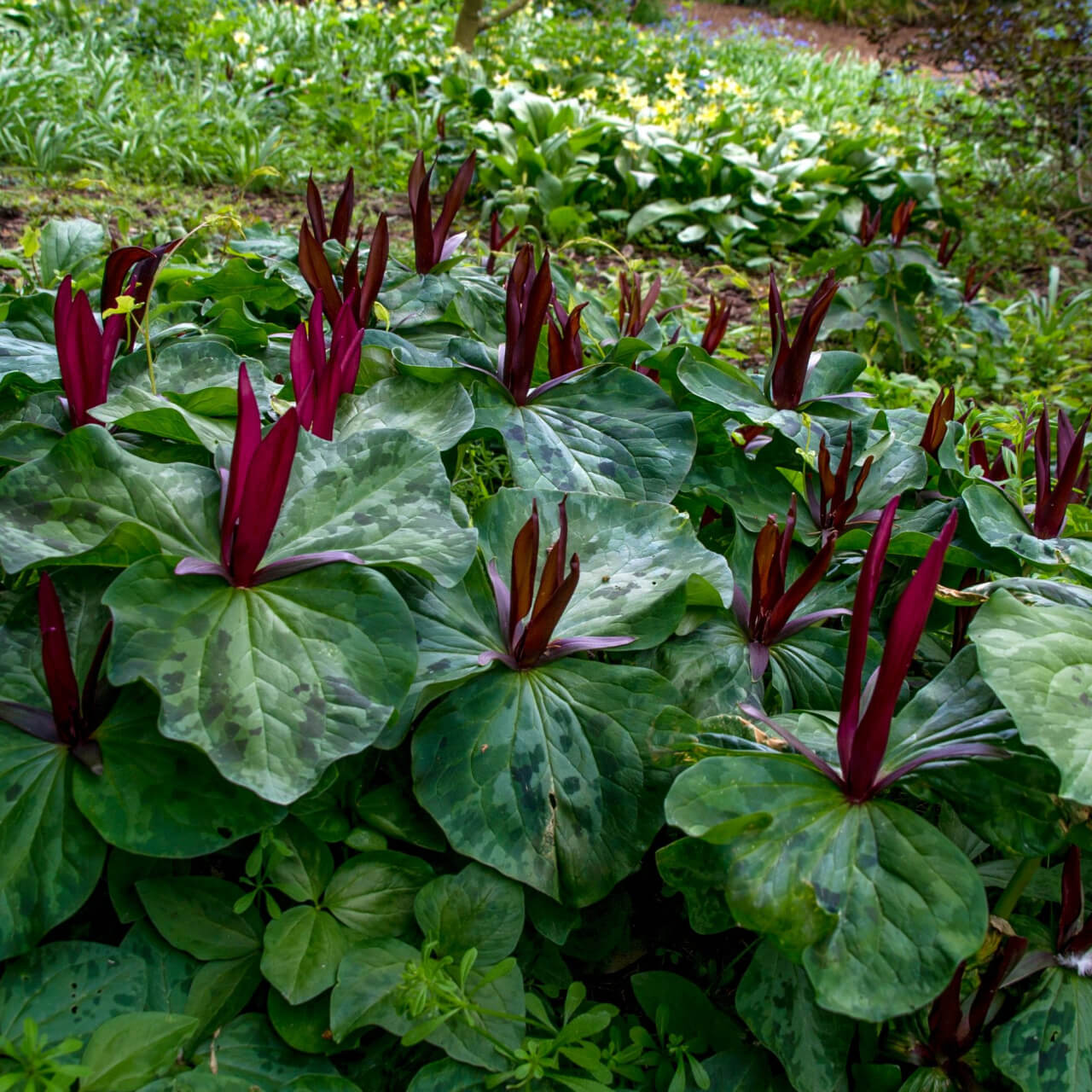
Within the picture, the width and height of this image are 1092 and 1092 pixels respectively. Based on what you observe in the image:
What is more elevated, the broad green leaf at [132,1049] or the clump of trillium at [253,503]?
the clump of trillium at [253,503]

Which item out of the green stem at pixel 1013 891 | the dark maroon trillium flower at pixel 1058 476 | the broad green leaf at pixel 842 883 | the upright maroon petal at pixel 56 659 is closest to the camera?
the broad green leaf at pixel 842 883

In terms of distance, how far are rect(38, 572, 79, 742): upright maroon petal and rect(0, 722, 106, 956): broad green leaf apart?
58 mm

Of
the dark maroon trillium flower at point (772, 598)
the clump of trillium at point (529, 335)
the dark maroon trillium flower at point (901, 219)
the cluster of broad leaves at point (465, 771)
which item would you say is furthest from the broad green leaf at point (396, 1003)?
the dark maroon trillium flower at point (901, 219)

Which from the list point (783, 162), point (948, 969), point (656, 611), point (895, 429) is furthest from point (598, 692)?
point (783, 162)

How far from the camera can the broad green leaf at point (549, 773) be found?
120 cm

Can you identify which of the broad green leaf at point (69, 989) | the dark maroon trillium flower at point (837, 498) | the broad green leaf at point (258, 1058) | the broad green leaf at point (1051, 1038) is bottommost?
the broad green leaf at point (258, 1058)

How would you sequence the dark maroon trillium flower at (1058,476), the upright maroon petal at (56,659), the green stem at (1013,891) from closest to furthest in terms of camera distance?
1. the upright maroon petal at (56,659)
2. the green stem at (1013,891)
3. the dark maroon trillium flower at (1058,476)

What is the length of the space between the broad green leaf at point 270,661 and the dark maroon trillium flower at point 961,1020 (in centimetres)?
78

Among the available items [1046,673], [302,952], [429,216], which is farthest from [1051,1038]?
[429,216]

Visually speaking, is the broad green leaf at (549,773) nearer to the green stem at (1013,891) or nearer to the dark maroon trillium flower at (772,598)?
the dark maroon trillium flower at (772,598)

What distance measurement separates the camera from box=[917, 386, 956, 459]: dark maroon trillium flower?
1.82 metres

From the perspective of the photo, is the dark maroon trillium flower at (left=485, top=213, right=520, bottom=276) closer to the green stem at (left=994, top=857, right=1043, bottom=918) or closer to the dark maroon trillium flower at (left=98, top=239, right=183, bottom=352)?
the dark maroon trillium flower at (left=98, top=239, right=183, bottom=352)

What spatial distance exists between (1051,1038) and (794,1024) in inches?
11.8

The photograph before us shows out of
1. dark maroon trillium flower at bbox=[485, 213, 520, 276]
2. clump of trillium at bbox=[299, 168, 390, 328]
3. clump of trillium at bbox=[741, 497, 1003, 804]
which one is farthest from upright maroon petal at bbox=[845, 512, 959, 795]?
dark maroon trillium flower at bbox=[485, 213, 520, 276]
